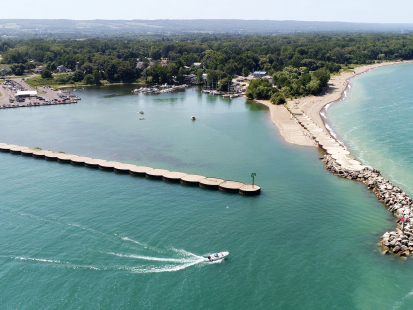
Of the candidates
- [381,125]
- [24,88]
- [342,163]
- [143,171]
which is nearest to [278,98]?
[381,125]

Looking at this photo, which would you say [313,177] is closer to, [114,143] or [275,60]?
[114,143]

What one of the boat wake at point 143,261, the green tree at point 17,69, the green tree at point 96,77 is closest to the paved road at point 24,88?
the green tree at point 17,69

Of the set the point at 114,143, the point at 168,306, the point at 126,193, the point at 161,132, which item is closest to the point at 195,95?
the point at 161,132

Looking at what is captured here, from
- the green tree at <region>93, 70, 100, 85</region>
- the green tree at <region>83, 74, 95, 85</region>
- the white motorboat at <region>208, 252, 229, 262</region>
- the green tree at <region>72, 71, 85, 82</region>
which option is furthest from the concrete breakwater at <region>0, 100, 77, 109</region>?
the white motorboat at <region>208, 252, 229, 262</region>

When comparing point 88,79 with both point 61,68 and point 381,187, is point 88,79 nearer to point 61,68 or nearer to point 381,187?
point 61,68

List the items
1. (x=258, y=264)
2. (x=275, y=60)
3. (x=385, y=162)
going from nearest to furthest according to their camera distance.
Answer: (x=258, y=264) → (x=385, y=162) → (x=275, y=60)

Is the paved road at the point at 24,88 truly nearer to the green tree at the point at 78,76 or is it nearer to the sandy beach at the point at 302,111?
the green tree at the point at 78,76

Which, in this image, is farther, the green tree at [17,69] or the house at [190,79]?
the green tree at [17,69]
